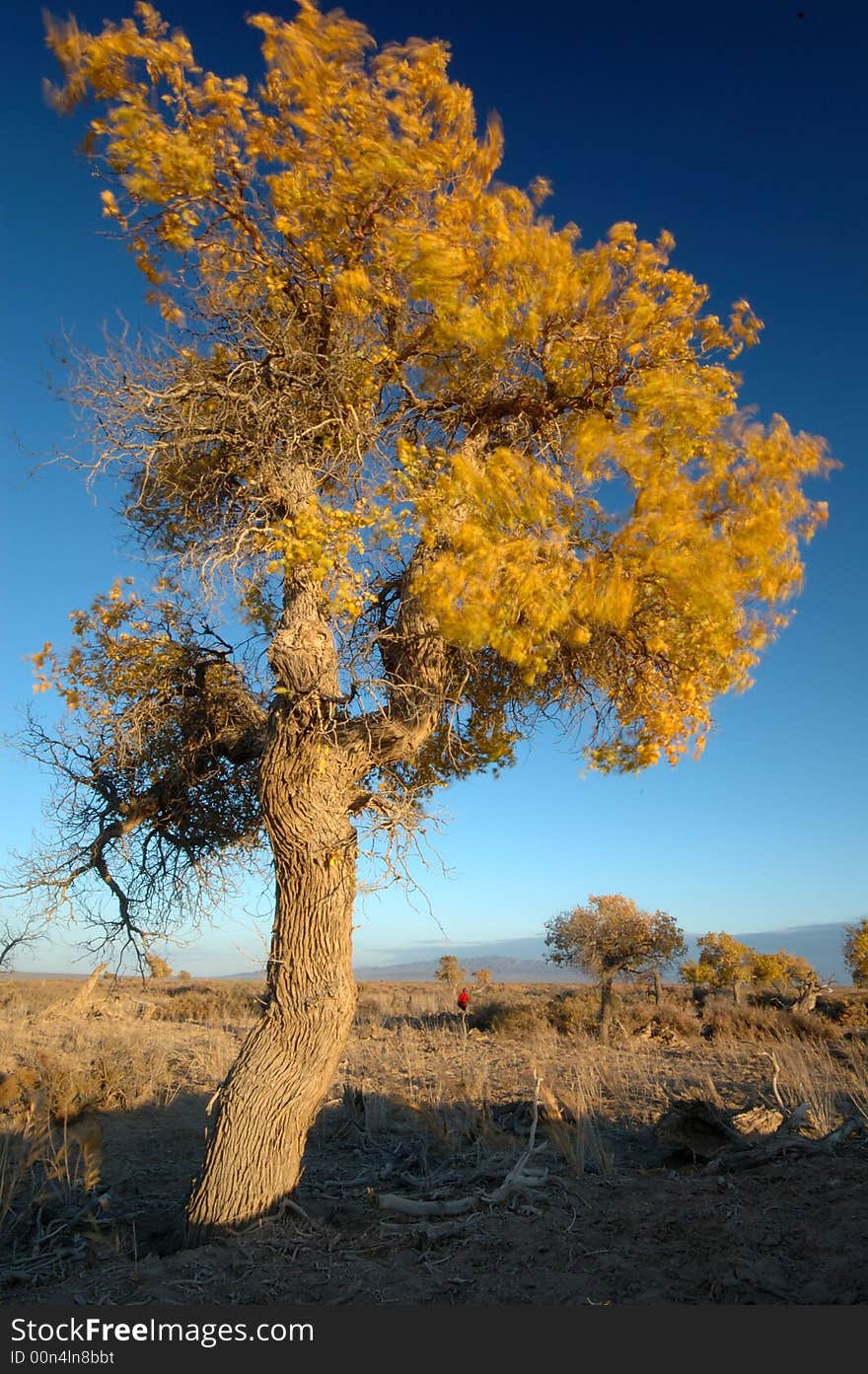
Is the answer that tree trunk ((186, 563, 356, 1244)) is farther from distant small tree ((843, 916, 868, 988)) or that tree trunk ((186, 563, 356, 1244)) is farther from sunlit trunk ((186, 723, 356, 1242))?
distant small tree ((843, 916, 868, 988))

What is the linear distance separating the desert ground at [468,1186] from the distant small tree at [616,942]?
439 inches

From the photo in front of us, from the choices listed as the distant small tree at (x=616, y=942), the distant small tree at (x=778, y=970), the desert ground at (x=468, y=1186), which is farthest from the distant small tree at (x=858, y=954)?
the desert ground at (x=468, y=1186)

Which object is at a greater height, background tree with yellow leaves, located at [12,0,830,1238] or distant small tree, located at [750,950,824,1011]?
background tree with yellow leaves, located at [12,0,830,1238]

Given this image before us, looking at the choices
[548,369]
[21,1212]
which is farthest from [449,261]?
[21,1212]

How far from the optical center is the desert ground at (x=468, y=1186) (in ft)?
14.9

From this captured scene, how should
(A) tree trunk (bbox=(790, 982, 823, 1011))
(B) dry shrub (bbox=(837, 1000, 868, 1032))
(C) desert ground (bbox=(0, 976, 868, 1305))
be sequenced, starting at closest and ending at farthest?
(C) desert ground (bbox=(0, 976, 868, 1305)) < (B) dry shrub (bbox=(837, 1000, 868, 1032)) < (A) tree trunk (bbox=(790, 982, 823, 1011))

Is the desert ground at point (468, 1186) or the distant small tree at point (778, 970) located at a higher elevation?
the desert ground at point (468, 1186)

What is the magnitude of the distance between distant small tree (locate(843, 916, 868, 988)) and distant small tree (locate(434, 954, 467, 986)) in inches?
739

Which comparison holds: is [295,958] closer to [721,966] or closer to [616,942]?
[616,942]

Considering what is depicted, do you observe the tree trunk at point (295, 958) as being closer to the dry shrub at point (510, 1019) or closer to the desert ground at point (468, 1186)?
the desert ground at point (468, 1186)

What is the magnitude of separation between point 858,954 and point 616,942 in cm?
1585

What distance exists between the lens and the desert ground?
455cm

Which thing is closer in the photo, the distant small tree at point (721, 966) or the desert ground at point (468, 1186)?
the desert ground at point (468, 1186)

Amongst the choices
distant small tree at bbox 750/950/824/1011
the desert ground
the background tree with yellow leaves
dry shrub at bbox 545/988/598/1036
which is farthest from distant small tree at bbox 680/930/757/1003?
the background tree with yellow leaves
